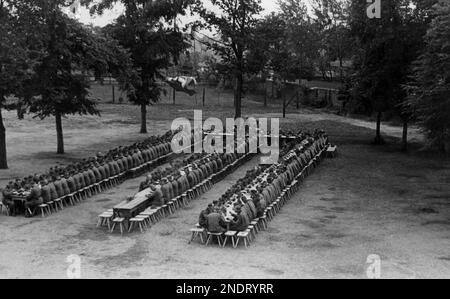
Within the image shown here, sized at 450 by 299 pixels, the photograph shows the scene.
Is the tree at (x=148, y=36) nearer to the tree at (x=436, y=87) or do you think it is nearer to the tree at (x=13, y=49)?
the tree at (x=13, y=49)

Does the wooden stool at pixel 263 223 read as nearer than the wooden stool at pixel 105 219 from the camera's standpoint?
No

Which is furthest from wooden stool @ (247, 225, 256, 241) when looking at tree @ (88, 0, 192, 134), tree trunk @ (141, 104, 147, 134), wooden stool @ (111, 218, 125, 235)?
tree trunk @ (141, 104, 147, 134)

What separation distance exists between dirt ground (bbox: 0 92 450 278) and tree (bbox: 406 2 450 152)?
8.20 ft

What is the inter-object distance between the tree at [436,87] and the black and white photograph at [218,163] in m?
0.06

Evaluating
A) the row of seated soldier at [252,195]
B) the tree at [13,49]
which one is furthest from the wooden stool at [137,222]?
the tree at [13,49]

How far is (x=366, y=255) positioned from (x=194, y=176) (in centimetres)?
787

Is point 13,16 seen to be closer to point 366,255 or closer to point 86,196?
point 86,196

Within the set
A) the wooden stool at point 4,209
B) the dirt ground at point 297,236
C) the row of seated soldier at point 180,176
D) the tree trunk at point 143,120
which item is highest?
the tree trunk at point 143,120

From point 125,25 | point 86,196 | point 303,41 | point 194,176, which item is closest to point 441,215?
point 194,176

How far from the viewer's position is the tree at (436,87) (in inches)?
739

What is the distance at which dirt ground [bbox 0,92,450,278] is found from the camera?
44.3 feet

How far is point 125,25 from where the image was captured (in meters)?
35.3

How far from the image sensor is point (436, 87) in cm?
1894

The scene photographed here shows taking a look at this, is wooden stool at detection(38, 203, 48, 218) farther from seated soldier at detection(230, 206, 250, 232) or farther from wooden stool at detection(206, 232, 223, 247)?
seated soldier at detection(230, 206, 250, 232)
